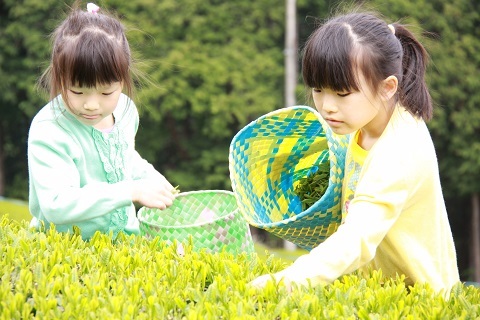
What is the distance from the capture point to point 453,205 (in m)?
17.9

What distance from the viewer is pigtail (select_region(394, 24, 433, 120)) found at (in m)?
3.09

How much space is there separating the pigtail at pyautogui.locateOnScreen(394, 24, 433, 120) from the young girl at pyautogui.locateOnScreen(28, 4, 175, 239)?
3.36ft

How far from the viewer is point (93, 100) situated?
3373mm

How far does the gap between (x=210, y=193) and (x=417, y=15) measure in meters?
13.2

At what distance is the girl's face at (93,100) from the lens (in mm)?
3363

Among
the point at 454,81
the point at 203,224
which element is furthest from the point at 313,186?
the point at 454,81

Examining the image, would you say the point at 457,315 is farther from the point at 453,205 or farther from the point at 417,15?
the point at 453,205

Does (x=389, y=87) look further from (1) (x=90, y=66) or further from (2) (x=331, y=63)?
(1) (x=90, y=66)

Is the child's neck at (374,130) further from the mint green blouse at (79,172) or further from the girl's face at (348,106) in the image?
the mint green blouse at (79,172)

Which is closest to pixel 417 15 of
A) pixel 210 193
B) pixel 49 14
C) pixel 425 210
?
pixel 49 14

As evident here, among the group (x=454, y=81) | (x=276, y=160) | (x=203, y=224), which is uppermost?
(x=276, y=160)

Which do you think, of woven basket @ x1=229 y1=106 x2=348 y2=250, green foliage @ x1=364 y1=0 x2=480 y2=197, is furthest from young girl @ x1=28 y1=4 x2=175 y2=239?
green foliage @ x1=364 y1=0 x2=480 y2=197

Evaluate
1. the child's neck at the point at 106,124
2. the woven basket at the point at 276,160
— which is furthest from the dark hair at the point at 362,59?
the child's neck at the point at 106,124

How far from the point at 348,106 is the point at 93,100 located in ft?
3.66
